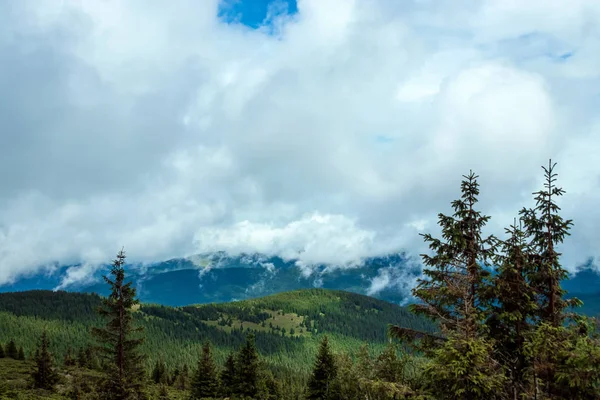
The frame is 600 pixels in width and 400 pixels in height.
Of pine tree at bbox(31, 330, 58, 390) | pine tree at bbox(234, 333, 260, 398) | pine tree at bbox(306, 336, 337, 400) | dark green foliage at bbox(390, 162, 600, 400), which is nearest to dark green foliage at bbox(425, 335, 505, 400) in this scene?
dark green foliage at bbox(390, 162, 600, 400)

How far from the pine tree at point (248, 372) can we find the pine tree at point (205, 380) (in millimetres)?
14331

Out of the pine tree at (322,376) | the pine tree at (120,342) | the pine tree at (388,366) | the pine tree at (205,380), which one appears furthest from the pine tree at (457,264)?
the pine tree at (205,380)

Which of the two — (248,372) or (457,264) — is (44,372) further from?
(457,264)

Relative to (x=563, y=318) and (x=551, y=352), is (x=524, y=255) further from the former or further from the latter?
(x=551, y=352)

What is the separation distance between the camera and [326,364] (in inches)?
2184

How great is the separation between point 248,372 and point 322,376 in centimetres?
1003

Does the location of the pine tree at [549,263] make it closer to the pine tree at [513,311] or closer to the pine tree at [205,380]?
the pine tree at [513,311]

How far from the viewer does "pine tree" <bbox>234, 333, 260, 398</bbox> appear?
177 ft

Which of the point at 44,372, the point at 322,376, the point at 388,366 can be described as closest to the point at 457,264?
the point at 388,366

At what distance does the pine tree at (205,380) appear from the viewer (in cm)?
6812

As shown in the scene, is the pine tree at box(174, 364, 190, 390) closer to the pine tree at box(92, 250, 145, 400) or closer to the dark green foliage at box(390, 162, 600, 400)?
the pine tree at box(92, 250, 145, 400)

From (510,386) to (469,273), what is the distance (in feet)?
16.6

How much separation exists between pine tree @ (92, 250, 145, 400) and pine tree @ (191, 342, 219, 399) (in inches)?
1579

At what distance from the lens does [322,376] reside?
181ft
